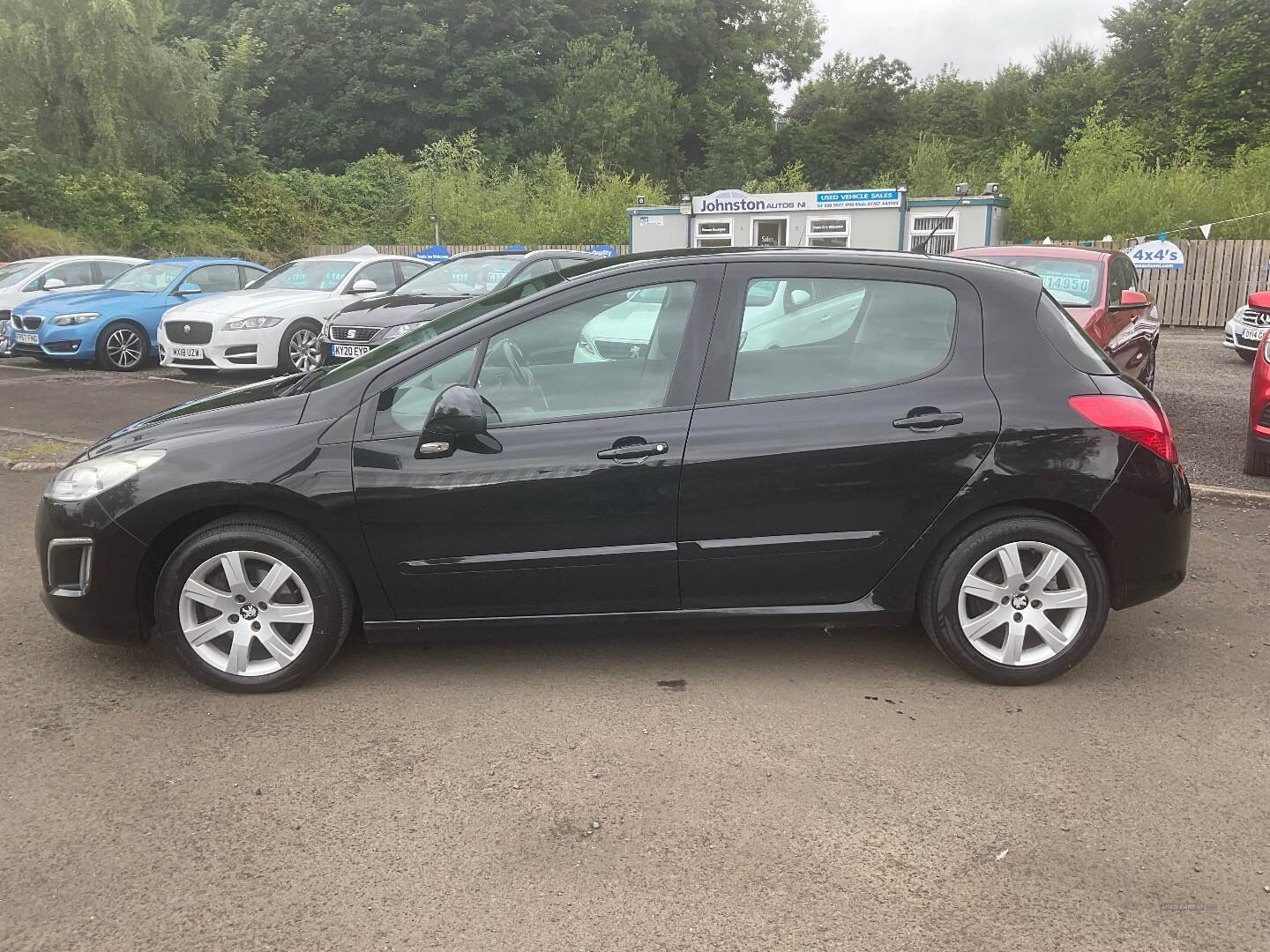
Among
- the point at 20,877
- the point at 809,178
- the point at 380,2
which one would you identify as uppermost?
the point at 380,2

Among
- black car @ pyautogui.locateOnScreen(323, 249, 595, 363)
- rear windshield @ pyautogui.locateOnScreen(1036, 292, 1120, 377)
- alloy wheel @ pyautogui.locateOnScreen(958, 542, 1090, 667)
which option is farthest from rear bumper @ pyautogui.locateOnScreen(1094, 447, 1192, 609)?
black car @ pyautogui.locateOnScreen(323, 249, 595, 363)

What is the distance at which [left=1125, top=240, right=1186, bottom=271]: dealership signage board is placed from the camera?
64.5 feet

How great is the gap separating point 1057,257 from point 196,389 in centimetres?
912

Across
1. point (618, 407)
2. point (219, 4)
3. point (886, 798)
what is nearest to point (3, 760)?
point (618, 407)

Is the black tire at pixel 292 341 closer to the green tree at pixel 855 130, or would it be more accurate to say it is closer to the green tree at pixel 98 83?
the green tree at pixel 98 83

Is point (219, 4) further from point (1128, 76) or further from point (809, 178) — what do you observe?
point (1128, 76)

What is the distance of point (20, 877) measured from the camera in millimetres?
2715

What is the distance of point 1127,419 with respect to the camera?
12.6 feet

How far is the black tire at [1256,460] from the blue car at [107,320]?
12189mm

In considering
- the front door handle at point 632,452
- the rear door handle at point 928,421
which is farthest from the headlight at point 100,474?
the rear door handle at point 928,421

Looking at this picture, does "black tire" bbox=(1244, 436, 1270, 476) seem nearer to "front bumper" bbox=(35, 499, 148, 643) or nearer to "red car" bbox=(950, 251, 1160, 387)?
"red car" bbox=(950, 251, 1160, 387)

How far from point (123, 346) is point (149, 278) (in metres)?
1.47

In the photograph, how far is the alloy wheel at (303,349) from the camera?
1219cm

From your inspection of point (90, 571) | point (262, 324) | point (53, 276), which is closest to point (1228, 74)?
point (262, 324)
